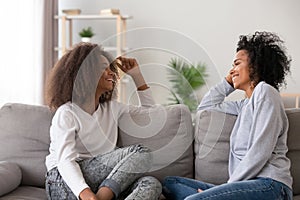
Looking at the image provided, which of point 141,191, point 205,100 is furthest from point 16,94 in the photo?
point 141,191

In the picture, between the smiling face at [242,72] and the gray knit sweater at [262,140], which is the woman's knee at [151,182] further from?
the smiling face at [242,72]

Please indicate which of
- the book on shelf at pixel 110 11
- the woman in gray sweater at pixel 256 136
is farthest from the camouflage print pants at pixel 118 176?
the book on shelf at pixel 110 11

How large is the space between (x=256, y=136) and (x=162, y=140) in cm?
46

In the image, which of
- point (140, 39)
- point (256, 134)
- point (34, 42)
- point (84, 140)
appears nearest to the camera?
point (256, 134)

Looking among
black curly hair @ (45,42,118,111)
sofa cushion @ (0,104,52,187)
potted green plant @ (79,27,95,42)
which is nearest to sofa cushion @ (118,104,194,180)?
black curly hair @ (45,42,118,111)

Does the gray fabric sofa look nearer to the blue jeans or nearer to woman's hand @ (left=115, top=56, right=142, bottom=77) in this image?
woman's hand @ (left=115, top=56, right=142, bottom=77)

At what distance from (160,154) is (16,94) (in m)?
2.18

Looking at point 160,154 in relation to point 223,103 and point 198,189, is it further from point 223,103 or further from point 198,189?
point 223,103

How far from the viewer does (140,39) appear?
4.97 meters

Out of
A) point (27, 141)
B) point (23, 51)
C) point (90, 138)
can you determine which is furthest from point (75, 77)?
point (23, 51)

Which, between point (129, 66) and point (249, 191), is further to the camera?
point (129, 66)

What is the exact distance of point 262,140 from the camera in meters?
1.91

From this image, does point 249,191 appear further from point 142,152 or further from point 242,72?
point 242,72

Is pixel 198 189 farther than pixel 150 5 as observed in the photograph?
No
